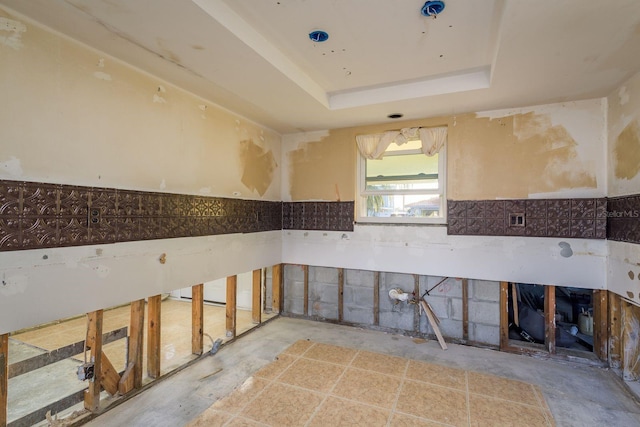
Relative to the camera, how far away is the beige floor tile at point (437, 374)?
2979 millimetres

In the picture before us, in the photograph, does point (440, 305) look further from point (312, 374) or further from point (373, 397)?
point (312, 374)

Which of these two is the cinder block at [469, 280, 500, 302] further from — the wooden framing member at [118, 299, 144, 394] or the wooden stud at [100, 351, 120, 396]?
the wooden stud at [100, 351, 120, 396]

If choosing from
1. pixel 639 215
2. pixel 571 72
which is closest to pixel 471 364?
pixel 639 215

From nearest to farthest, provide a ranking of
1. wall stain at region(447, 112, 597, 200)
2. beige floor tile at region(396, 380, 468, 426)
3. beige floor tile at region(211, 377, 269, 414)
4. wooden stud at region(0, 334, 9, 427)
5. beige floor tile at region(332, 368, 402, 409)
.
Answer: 1. wooden stud at region(0, 334, 9, 427)
2. beige floor tile at region(396, 380, 468, 426)
3. beige floor tile at region(211, 377, 269, 414)
4. beige floor tile at region(332, 368, 402, 409)
5. wall stain at region(447, 112, 597, 200)

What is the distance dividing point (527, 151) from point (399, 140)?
1.48 metres

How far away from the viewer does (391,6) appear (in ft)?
6.82

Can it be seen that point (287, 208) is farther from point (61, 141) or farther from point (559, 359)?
point (559, 359)

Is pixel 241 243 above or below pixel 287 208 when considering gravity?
below

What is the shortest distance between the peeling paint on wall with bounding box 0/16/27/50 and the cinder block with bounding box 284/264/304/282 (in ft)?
12.4

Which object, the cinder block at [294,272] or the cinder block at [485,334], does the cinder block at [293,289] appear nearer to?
the cinder block at [294,272]

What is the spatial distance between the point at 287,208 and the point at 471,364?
314 cm

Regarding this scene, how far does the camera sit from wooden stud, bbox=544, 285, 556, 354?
3516 mm

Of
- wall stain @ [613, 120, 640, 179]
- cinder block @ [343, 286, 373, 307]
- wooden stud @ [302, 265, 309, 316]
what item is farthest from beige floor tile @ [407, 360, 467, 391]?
wall stain @ [613, 120, 640, 179]

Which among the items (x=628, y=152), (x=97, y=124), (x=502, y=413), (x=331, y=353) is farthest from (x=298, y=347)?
(x=628, y=152)
